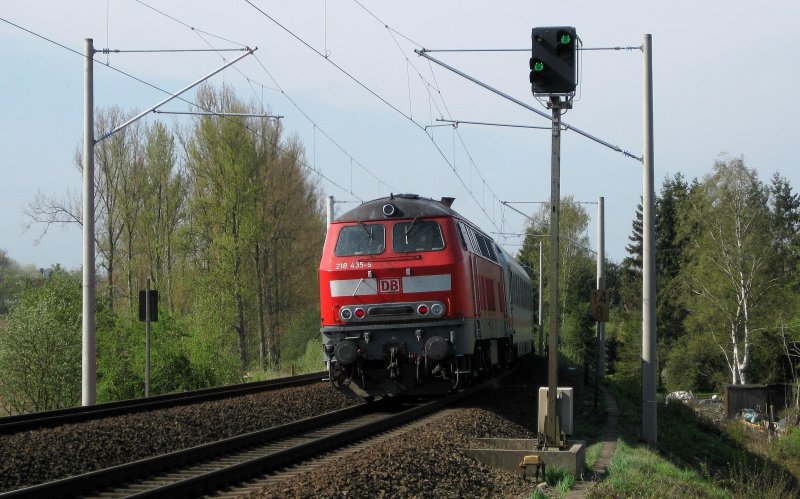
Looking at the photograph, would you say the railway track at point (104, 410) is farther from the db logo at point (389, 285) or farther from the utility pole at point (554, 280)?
the utility pole at point (554, 280)

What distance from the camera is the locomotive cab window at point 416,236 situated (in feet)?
50.6

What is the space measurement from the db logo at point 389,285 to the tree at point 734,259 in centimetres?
3442

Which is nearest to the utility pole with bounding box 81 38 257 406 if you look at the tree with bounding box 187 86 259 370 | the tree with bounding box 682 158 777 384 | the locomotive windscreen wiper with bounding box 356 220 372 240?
the locomotive windscreen wiper with bounding box 356 220 372 240

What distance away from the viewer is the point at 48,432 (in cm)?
1098

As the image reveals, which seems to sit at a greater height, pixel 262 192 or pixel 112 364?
pixel 262 192

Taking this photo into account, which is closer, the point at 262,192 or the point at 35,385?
the point at 35,385

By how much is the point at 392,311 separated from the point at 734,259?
117 feet

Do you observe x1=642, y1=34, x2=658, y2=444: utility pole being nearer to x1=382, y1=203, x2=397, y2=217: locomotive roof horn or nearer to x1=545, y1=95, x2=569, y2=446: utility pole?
x1=382, y1=203, x2=397, y2=217: locomotive roof horn

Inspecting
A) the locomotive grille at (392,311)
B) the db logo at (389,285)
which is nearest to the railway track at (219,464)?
the locomotive grille at (392,311)

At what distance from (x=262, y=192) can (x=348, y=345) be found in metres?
28.4

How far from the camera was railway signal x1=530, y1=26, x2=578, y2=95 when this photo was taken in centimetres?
1063

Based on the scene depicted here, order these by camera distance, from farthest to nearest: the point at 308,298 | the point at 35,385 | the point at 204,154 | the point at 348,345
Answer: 1. the point at 308,298
2. the point at 204,154
3. the point at 35,385
4. the point at 348,345

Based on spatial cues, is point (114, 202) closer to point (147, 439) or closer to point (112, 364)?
point (112, 364)

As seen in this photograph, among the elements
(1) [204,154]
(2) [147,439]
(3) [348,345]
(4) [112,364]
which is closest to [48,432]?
(2) [147,439]
